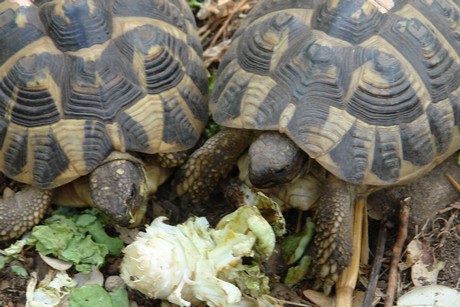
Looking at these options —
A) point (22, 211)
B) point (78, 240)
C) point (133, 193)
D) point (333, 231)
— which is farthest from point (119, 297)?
point (333, 231)

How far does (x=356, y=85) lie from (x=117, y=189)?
114 centimetres

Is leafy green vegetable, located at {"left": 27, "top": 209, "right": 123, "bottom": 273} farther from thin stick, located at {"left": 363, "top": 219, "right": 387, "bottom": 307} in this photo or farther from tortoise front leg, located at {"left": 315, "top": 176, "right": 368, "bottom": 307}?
thin stick, located at {"left": 363, "top": 219, "right": 387, "bottom": 307}

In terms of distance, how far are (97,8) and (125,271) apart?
3.87 feet

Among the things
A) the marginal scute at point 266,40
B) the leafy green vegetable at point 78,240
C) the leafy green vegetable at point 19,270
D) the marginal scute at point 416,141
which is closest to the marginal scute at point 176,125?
the marginal scute at point 266,40

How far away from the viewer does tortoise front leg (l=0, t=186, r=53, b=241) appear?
3.35 meters

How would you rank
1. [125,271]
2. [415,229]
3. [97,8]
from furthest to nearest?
[415,229]
[97,8]
[125,271]

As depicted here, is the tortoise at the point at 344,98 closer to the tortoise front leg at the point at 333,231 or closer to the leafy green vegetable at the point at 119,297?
the tortoise front leg at the point at 333,231

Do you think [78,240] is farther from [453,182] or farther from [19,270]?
[453,182]

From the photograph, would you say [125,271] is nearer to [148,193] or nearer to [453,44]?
[148,193]

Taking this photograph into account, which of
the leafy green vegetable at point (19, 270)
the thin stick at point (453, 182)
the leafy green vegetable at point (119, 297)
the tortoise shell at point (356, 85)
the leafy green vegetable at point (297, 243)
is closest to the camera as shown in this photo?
the tortoise shell at point (356, 85)

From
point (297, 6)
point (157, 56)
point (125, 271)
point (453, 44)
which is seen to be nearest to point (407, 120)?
point (453, 44)

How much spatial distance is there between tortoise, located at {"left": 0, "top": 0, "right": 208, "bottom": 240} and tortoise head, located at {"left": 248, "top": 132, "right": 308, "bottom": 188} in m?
0.47

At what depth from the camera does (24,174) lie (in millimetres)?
3293

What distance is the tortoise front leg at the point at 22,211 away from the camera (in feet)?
11.0
